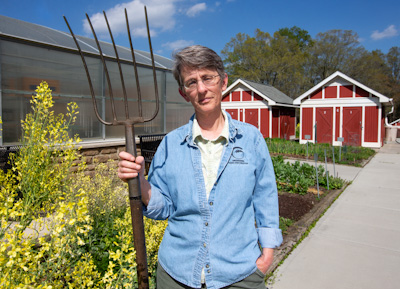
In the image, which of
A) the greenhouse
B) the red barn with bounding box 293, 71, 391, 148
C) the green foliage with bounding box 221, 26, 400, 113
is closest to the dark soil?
the greenhouse

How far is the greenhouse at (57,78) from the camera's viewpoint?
18.4ft

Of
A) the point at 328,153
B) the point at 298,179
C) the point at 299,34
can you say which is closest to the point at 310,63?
the point at 299,34

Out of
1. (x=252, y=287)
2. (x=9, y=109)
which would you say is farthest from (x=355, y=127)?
(x=252, y=287)

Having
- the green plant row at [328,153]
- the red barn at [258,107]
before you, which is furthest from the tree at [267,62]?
the green plant row at [328,153]

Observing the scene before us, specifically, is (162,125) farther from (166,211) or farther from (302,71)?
(302,71)

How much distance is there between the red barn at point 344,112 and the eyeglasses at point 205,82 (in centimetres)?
1697

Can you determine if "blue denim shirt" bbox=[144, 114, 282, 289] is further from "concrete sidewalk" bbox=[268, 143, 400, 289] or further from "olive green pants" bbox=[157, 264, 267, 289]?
"concrete sidewalk" bbox=[268, 143, 400, 289]

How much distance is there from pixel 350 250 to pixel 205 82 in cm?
376

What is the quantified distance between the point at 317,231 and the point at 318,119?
15271 mm

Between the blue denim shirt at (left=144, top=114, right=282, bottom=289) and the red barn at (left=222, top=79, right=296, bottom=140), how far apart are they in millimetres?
19276

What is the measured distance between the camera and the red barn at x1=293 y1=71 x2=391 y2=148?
57.0ft

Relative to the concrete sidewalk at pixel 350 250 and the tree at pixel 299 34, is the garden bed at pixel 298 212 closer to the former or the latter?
the concrete sidewalk at pixel 350 250

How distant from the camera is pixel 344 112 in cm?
1812

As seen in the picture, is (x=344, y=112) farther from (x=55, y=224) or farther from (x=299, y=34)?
(x=299, y=34)
